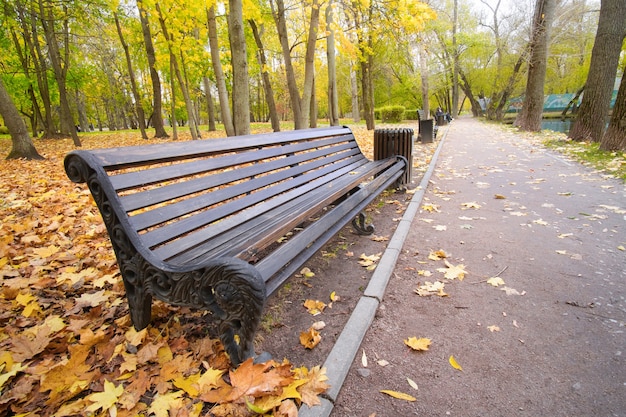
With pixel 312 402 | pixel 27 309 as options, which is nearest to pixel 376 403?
Answer: pixel 312 402

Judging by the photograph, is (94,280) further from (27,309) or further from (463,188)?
(463,188)

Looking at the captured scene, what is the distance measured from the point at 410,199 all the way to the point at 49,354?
412 cm

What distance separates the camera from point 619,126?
6.54 metres

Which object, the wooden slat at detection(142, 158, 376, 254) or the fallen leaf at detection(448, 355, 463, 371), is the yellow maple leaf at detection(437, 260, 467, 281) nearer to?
the fallen leaf at detection(448, 355, 463, 371)

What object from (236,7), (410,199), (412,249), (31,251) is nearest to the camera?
(31,251)

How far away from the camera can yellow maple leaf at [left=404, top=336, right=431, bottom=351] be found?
5.81 ft

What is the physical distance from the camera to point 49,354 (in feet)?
5.57

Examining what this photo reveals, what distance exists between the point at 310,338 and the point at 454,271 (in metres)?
1.39

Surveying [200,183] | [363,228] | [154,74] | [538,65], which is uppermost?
[154,74]

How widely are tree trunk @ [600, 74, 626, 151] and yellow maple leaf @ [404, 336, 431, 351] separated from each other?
25.2 ft

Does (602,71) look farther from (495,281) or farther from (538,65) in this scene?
(495,281)

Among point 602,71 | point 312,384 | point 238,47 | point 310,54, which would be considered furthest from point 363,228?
point 602,71

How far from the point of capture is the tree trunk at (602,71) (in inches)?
305

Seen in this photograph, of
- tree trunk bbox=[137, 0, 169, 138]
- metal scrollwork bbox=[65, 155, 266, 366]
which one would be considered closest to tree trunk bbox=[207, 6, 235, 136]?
tree trunk bbox=[137, 0, 169, 138]
